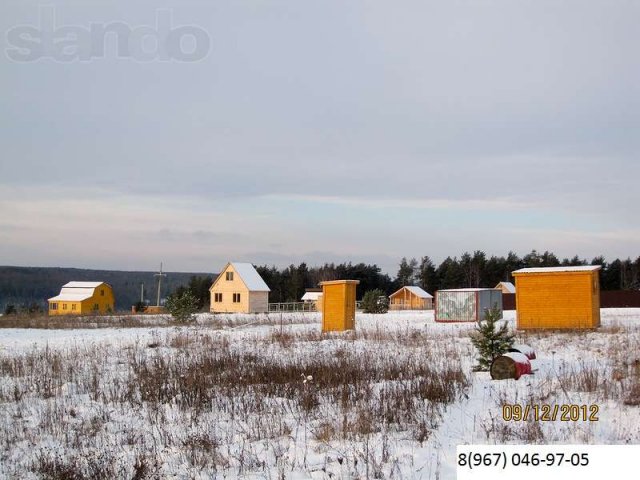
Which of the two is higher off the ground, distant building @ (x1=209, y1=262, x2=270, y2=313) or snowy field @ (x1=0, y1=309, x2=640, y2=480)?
distant building @ (x1=209, y1=262, x2=270, y2=313)

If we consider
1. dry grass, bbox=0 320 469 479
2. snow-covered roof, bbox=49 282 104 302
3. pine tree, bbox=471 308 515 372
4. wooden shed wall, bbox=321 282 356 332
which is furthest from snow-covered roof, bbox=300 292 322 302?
pine tree, bbox=471 308 515 372

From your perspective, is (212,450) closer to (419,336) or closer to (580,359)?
(580,359)

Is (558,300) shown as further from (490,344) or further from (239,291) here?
(239,291)

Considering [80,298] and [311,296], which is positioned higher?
[311,296]

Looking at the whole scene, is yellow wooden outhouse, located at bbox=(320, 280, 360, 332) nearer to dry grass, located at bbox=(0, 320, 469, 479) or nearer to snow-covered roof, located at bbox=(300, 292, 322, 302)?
dry grass, located at bbox=(0, 320, 469, 479)

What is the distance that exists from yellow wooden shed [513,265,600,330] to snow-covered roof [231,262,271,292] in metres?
35.6

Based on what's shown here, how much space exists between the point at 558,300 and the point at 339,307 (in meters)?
8.07

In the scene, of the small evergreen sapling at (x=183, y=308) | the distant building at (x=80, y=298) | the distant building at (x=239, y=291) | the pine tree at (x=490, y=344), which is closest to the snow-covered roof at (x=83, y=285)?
the distant building at (x=80, y=298)

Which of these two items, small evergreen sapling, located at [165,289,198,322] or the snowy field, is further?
small evergreen sapling, located at [165,289,198,322]

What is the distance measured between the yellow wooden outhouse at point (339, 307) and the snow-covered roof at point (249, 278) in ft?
102

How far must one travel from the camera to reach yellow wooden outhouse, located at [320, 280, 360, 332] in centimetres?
2300

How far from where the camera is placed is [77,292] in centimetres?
6794
